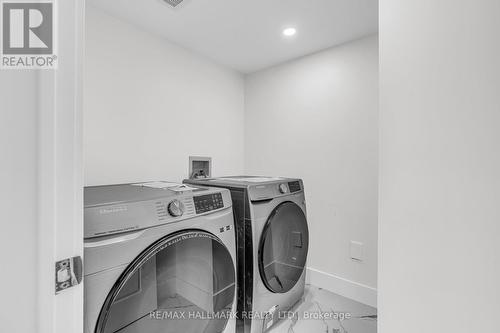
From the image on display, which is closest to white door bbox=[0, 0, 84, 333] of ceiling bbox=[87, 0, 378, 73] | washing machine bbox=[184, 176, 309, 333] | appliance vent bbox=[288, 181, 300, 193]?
washing machine bbox=[184, 176, 309, 333]

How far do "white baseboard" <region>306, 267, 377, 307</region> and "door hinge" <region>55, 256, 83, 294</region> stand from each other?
1807 millimetres

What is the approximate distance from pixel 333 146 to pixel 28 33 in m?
1.78

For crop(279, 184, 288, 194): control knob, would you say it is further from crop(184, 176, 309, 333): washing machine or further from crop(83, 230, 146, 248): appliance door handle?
crop(83, 230, 146, 248): appliance door handle

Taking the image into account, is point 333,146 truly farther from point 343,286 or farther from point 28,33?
A: point 28,33

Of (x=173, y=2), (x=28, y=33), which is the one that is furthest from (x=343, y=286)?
(x=173, y=2)

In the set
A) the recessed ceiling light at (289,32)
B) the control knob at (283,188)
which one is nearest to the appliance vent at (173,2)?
the recessed ceiling light at (289,32)

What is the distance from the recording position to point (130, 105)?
5.07 feet

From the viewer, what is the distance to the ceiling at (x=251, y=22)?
1.35 metres

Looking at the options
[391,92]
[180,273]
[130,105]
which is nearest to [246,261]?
[180,273]

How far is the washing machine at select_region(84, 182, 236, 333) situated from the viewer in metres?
0.69

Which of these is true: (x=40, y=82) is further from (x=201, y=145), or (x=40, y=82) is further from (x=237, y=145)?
(x=237, y=145)

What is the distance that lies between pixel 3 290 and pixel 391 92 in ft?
3.99

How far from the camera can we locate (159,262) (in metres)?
0.90

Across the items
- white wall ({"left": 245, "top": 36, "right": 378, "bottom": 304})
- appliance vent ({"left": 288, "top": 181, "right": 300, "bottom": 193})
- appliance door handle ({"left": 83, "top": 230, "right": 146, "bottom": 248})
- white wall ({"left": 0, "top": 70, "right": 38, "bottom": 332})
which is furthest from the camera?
white wall ({"left": 245, "top": 36, "right": 378, "bottom": 304})
